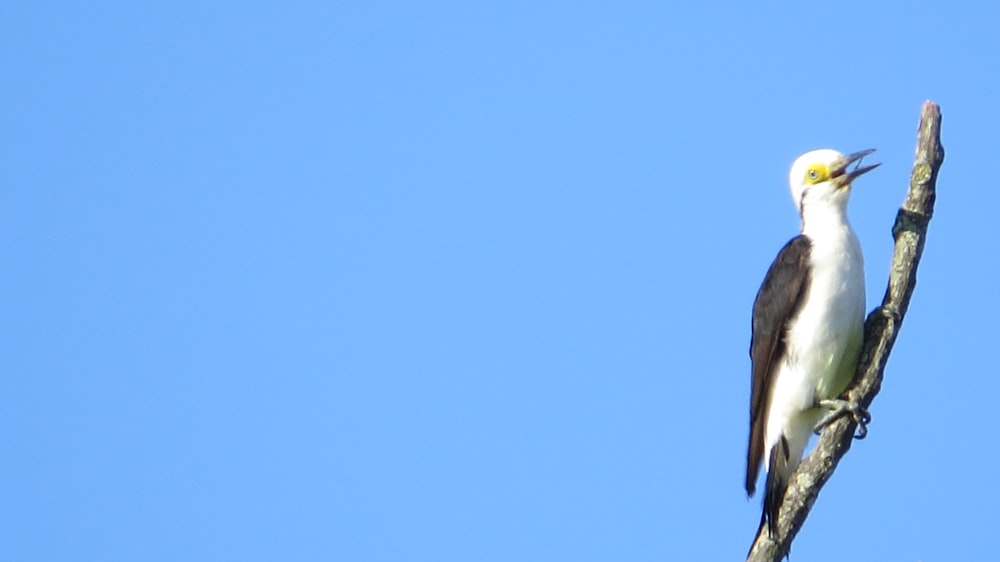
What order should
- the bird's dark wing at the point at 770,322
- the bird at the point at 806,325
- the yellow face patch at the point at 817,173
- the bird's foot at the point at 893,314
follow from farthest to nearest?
1. the yellow face patch at the point at 817,173
2. the bird's dark wing at the point at 770,322
3. the bird at the point at 806,325
4. the bird's foot at the point at 893,314

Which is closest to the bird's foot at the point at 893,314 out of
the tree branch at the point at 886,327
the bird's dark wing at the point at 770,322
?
the tree branch at the point at 886,327

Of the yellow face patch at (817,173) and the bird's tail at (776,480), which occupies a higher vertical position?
the yellow face patch at (817,173)

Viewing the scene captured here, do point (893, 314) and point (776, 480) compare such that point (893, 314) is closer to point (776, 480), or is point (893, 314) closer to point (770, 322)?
point (770, 322)

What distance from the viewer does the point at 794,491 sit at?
317 inches

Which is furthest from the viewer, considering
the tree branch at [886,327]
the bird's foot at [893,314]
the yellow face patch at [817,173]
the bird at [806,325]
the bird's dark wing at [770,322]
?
the yellow face patch at [817,173]

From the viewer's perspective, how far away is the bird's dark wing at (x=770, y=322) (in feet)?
28.8

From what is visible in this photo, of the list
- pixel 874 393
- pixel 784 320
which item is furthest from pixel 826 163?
pixel 874 393

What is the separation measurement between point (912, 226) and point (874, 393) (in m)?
1.14

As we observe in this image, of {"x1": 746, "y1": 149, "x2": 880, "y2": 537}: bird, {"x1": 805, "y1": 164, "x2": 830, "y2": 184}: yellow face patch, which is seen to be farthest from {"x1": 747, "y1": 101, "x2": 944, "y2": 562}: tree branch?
{"x1": 805, "y1": 164, "x2": 830, "y2": 184}: yellow face patch

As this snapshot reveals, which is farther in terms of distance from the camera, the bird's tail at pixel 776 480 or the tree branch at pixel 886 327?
the bird's tail at pixel 776 480

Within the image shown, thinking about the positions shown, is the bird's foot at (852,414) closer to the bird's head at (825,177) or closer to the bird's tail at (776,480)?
the bird's tail at (776,480)

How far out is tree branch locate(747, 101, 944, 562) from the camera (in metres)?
7.77

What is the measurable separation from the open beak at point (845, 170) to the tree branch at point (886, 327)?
1.03 metres

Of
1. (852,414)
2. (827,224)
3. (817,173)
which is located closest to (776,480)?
(852,414)
